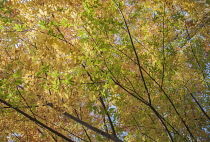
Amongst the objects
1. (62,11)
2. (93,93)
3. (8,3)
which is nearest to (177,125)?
(93,93)

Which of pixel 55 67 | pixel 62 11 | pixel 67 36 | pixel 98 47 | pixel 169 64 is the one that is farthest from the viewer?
pixel 67 36

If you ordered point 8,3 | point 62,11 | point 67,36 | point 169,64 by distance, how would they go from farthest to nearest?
point 67,36 < point 169,64 < point 8,3 < point 62,11

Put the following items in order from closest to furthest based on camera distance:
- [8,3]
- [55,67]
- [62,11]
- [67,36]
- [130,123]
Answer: [55,67] → [62,11] → [8,3] → [67,36] → [130,123]

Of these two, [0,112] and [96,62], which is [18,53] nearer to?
[0,112]

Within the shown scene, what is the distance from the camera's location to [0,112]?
8.09 feet

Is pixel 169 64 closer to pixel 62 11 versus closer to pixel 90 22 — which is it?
pixel 90 22

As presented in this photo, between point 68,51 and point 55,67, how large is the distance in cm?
27

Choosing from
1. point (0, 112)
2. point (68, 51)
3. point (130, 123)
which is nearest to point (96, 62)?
point (68, 51)

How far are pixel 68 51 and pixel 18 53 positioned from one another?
761 mm

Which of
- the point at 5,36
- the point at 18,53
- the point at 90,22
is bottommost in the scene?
the point at 18,53

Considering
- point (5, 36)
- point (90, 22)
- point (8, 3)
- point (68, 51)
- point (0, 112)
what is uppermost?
point (8, 3)

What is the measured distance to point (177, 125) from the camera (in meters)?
3.99

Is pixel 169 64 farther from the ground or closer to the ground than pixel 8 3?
closer to the ground

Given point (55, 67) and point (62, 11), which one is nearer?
point (55, 67)
